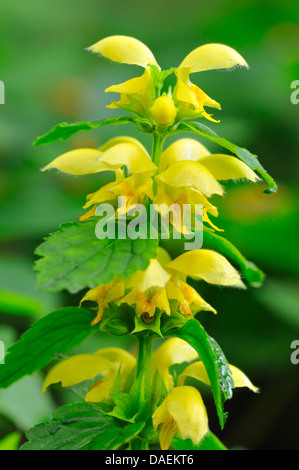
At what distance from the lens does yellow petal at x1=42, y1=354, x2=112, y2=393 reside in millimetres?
1025

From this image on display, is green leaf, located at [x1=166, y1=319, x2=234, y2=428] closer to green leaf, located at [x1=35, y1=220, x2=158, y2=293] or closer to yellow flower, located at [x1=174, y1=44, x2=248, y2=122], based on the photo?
green leaf, located at [x1=35, y1=220, x2=158, y2=293]

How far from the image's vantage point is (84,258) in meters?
0.76

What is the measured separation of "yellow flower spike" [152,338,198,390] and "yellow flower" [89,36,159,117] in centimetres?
44

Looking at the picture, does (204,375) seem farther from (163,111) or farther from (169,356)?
(163,111)

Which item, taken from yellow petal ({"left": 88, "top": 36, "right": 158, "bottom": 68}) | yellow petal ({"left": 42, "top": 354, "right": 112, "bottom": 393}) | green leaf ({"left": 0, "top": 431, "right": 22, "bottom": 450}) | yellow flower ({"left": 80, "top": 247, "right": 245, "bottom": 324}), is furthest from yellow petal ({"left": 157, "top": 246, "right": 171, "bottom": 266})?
green leaf ({"left": 0, "top": 431, "right": 22, "bottom": 450})

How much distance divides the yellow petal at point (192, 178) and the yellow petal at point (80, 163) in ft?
0.42

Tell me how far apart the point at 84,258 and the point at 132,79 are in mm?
335

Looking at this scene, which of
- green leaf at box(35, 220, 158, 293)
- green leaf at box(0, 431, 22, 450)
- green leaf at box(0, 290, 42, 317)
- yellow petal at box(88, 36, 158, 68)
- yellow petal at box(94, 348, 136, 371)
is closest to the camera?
green leaf at box(35, 220, 158, 293)

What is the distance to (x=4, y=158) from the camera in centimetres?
268

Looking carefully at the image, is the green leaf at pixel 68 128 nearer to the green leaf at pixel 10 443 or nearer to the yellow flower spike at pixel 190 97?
the yellow flower spike at pixel 190 97
